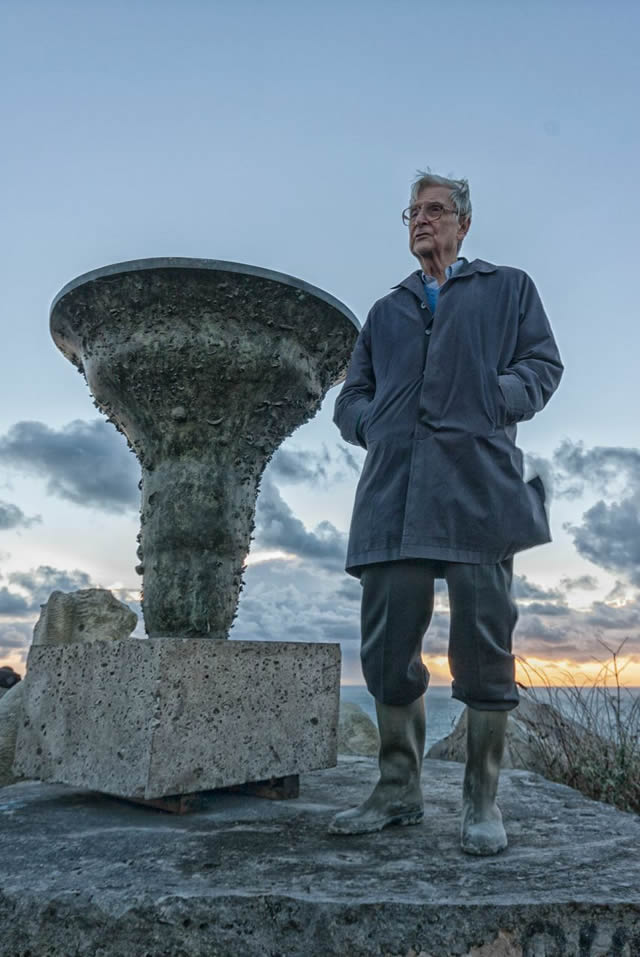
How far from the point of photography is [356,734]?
18.5 ft

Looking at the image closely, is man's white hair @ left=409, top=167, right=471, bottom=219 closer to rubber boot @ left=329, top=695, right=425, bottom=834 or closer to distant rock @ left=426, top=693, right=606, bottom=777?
rubber boot @ left=329, top=695, right=425, bottom=834

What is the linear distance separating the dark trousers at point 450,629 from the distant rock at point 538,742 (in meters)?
2.09

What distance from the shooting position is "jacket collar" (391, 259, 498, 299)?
263 cm

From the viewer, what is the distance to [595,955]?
5.86 feet

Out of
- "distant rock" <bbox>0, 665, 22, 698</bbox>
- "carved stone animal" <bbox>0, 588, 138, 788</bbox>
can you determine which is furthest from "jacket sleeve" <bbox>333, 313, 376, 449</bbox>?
"distant rock" <bbox>0, 665, 22, 698</bbox>

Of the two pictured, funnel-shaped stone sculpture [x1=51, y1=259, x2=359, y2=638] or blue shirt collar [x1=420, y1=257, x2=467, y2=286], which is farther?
funnel-shaped stone sculpture [x1=51, y1=259, x2=359, y2=638]

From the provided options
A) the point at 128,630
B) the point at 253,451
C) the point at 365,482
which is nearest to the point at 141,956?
the point at 365,482

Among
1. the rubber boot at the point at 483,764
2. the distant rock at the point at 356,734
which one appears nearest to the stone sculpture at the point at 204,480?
the rubber boot at the point at 483,764

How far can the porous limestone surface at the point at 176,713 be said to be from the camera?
255cm

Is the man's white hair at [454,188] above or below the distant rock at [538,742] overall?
above

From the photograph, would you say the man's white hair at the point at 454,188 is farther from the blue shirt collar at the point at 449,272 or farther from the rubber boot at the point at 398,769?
the rubber boot at the point at 398,769

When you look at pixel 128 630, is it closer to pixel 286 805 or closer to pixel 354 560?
pixel 286 805

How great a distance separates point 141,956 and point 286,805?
1.13m

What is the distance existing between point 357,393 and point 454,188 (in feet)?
2.47
